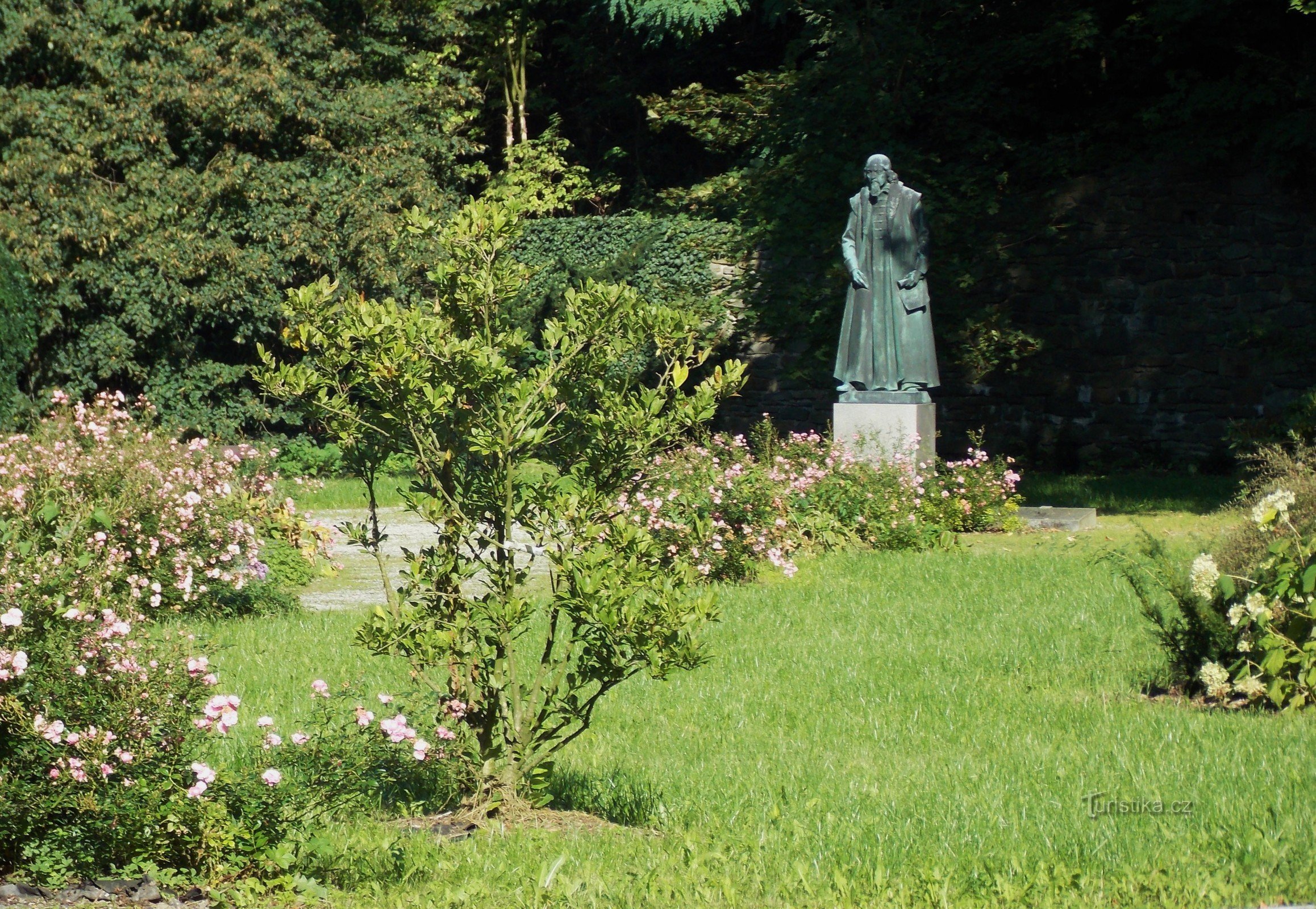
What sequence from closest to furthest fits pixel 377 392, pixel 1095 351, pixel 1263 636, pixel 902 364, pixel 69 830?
1. pixel 69 830
2. pixel 377 392
3. pixel 1263 636
4. pixel 902 364
5. pixel 1095 351

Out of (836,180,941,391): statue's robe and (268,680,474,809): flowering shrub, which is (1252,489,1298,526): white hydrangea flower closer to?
(268,680,474,809): flowering shrub

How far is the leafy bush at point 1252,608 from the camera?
511 centimetres

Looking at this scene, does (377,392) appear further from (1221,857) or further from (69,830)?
(1221,857)

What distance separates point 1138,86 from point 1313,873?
1472cm

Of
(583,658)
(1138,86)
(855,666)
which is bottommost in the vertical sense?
(855,666)

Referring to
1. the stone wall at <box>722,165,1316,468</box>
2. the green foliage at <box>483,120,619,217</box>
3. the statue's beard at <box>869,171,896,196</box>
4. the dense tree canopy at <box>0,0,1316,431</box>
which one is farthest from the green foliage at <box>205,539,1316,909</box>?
the green foliage at <box>483,120,619,217</box>

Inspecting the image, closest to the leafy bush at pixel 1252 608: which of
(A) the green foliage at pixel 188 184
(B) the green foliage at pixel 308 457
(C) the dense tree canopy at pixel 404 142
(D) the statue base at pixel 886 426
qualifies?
(D) the statue base at pixel 886 426

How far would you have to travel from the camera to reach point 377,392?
3.94 metres

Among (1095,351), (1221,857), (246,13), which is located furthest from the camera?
(246,13)

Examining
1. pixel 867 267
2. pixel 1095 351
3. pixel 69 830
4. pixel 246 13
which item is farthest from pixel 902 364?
pixel 246 13

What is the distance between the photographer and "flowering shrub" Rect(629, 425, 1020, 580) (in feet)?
29.9

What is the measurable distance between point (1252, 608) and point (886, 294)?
7.07m

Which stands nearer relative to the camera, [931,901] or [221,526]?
[931,901]

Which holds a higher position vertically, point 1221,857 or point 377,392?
point 377,392
